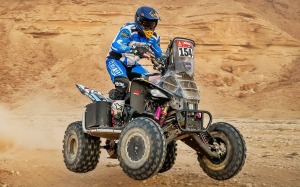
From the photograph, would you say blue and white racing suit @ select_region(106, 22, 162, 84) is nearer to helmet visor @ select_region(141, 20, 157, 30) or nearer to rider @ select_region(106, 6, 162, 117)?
rider @ select_region(106, 6, 162, 117)

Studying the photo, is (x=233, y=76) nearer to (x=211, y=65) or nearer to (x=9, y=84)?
(x=211, y=65)

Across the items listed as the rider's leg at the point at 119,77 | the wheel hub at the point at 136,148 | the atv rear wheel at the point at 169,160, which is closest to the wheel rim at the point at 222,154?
the atv rear wheel at the point at 169,160

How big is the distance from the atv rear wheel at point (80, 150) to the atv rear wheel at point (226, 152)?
199 cm

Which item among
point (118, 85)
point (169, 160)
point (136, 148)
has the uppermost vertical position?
point (118, 85)

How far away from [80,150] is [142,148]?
2067 millimetres

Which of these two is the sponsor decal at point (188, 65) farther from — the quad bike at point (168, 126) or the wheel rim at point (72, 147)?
the wheel rim at point (72, 147)

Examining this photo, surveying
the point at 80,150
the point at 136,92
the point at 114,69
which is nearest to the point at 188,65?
the point at 136,92

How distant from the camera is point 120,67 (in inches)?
304

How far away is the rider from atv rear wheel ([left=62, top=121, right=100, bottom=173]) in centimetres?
93

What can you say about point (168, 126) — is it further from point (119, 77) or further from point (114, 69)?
point (114, 69)

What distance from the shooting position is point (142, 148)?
6.26 metres

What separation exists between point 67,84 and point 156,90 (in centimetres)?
A: 3507

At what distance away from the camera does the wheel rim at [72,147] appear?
27.0 ft

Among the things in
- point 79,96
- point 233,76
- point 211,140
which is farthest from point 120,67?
point 233,76
